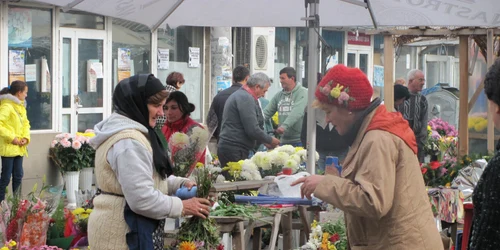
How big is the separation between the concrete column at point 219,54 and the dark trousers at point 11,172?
20.7ft

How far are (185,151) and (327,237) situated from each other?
4.41 feet

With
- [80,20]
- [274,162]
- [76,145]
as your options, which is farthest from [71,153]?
[274,162]

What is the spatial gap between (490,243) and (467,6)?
Answer: 148 inches

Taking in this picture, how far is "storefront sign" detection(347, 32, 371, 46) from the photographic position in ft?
80.5

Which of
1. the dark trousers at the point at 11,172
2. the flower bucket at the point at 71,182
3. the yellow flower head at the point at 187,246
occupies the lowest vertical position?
the flower bucket at the point at 71,182

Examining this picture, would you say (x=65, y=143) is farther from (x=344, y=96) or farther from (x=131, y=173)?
(x=344, y=96)

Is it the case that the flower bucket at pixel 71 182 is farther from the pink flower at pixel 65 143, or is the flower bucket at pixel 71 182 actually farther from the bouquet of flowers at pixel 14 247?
the bouquet of flowers at pixel 14 247

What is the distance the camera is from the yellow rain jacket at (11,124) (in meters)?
11.8

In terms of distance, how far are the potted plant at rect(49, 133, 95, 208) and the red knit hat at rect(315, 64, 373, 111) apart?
9.28 metres

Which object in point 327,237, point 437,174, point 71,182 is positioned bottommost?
point 71,182

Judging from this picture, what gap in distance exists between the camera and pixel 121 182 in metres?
4.41

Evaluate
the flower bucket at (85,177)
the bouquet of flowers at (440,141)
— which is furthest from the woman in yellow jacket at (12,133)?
the bouquet of flowers at (440,141)

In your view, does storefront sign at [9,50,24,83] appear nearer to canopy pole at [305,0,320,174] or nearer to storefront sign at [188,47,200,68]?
storefront sign at [188,47,200,68]

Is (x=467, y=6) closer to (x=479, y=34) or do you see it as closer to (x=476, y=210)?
(x=479, y=34)
